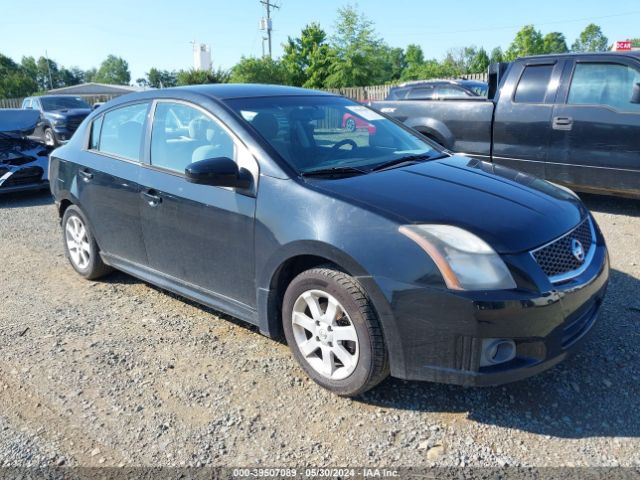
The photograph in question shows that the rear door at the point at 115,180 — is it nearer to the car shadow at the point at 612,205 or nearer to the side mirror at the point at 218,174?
the side mirror at the point at 218,174

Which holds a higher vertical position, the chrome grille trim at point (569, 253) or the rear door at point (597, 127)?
the rear door at point (597, 127)

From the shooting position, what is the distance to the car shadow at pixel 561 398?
2.72 meters

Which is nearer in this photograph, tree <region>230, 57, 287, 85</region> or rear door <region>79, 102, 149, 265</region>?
rear door <region>79, 102, 149, 265</region>

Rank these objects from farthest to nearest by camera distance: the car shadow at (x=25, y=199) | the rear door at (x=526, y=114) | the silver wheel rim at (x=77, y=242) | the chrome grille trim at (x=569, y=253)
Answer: the car shadow at (x=25, y=199)
the rear door at (x=526, y=114)
the silver wheel rim at (x=77, y=242)
the chrome grille trim at (x=569, y=253)

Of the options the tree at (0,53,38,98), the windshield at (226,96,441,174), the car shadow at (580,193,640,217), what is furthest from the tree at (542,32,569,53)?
the windshield at (226,96,441,174)

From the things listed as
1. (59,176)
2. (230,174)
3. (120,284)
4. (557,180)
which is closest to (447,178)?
(230,174)

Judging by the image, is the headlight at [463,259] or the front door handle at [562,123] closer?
the headlight at [463,259]

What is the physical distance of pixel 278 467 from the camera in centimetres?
251

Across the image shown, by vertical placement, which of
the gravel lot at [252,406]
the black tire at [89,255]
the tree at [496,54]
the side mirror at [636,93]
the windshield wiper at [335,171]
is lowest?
the gravel lot at [252,406]

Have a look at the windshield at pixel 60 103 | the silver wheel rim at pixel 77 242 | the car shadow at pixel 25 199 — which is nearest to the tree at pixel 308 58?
the windshield at pixel 60 103

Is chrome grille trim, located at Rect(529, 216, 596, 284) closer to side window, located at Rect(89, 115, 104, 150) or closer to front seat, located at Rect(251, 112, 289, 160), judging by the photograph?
front seat, located at Rect(251, 112, 289, 160)

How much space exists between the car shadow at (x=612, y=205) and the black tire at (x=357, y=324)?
510 centimetres

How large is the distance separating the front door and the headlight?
1085 mm

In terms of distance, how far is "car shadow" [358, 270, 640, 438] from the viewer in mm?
2723
